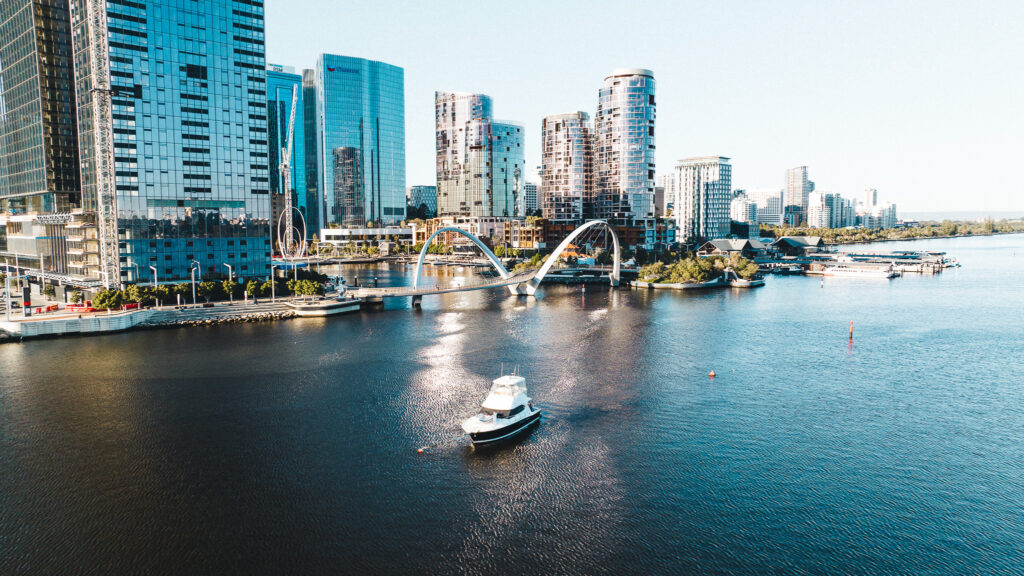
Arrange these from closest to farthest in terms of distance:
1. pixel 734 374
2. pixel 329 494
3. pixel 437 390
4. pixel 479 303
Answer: pixel 329 494
pixel 437 390
pixel 734 374
pixel 479 303

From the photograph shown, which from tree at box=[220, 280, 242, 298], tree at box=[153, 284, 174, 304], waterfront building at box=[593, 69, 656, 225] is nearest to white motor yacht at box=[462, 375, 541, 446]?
tree at box=[153, 284, 174, 304]

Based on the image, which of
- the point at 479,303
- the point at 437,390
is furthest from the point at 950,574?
the point at 479,303

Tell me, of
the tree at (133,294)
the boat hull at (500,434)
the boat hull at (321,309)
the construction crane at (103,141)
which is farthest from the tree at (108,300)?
the boat hull at (500,434)

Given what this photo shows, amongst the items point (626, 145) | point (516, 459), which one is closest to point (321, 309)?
point (516, 459)

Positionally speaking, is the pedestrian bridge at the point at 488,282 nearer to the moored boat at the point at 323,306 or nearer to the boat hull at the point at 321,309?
the moored boat at the point at 323,306

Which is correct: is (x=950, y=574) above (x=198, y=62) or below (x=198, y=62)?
below

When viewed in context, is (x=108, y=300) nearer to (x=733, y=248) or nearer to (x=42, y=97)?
(x=42, y=97)

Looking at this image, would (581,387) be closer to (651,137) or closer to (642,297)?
(642,297)

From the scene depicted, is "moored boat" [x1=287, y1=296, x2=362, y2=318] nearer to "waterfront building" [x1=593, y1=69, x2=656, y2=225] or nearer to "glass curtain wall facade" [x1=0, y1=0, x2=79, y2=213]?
"glass curtain wall facade" [x1=0, y1=0, x2=79, y2=213]
